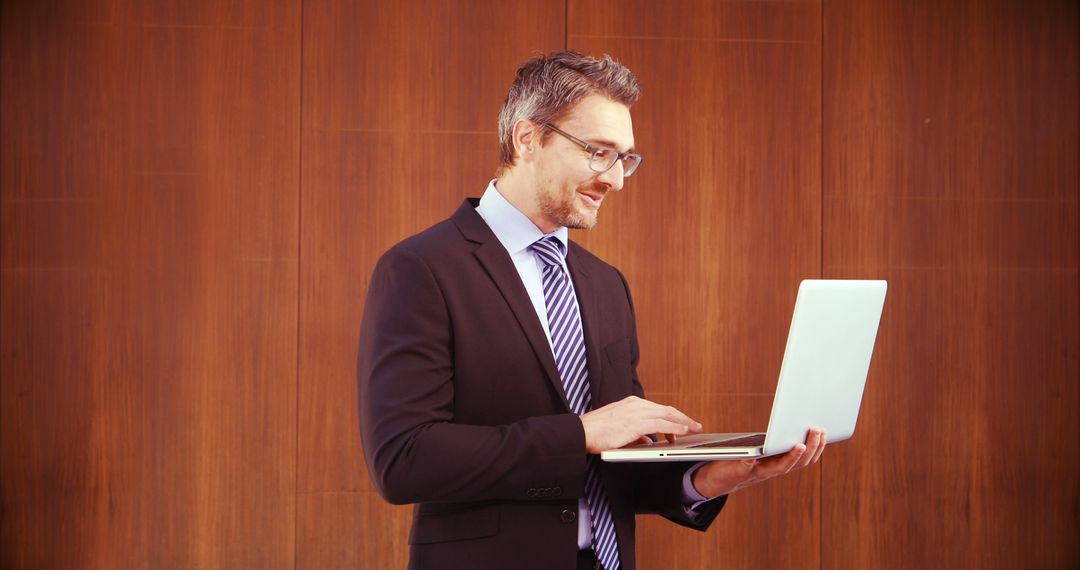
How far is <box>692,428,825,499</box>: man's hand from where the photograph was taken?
4.68 feet

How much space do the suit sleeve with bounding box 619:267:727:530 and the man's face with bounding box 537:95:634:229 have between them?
50cm

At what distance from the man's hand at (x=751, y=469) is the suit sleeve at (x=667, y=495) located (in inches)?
1.4

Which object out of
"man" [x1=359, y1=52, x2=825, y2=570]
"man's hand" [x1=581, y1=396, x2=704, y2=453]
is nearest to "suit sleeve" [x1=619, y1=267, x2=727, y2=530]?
"man" [x1=359, y1=52, x2=825, y2=570]

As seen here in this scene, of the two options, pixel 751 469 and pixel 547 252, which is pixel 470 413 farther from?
pixel 751 469

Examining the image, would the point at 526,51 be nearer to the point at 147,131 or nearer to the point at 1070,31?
the point at 147,131

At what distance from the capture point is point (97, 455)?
325cm

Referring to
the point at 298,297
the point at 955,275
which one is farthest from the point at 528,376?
the point at 955,275

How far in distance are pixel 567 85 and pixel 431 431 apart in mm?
687

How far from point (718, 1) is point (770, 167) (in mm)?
696

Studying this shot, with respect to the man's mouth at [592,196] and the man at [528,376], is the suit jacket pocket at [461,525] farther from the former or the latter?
the man's mouth at [592,196]

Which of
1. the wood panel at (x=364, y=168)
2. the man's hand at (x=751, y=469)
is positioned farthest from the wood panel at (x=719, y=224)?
the man's hand at (x=751, y=469)

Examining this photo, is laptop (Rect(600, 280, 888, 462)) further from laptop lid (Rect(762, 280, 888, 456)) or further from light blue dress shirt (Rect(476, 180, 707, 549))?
light blue dress shirt (Rect(476, 180, 707, 549))

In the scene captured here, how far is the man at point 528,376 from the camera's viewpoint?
1383 mm

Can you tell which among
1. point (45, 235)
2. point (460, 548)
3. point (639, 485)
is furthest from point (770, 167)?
point (45, 235)
